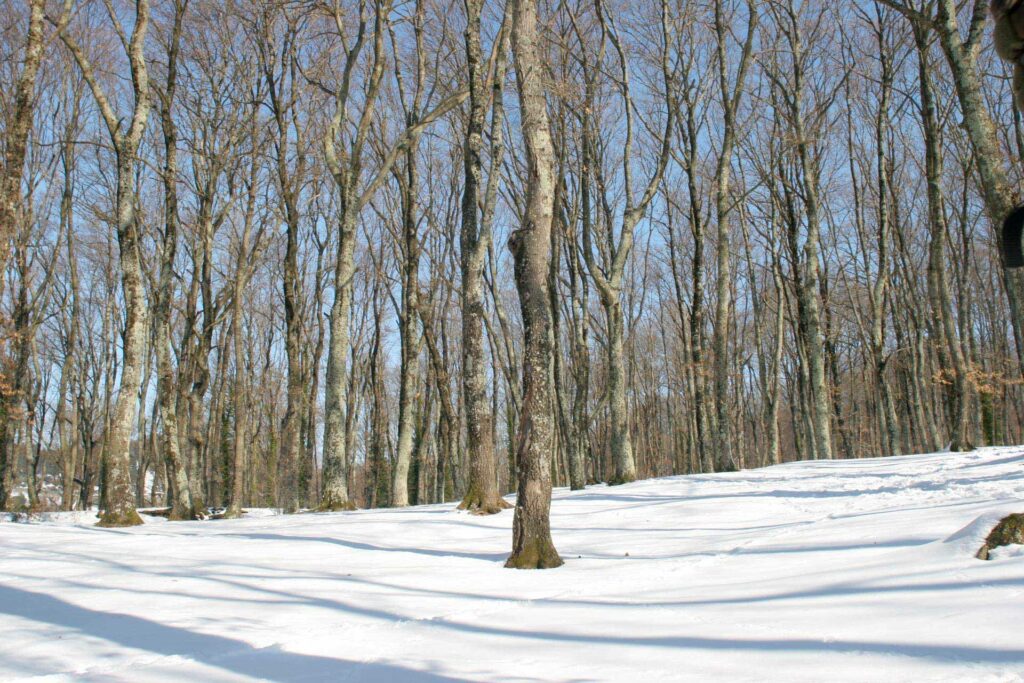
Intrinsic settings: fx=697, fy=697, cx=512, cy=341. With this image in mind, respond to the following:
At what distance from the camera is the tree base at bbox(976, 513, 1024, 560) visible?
4.15 metres

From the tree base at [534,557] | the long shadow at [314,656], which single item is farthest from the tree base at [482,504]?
the long shadow at [314,656]

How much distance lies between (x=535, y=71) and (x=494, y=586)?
15.6ft

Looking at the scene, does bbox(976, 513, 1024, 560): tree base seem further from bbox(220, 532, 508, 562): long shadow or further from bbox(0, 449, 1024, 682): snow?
bbox(220, 532, 508, 562): long shadow

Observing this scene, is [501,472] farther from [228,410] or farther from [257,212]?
[257,212]

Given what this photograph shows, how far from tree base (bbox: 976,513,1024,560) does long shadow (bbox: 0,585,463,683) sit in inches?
130

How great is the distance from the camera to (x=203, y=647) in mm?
3500

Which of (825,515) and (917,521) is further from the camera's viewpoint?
(825,515)

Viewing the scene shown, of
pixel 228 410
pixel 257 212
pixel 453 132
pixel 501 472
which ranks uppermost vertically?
pixel 453 132

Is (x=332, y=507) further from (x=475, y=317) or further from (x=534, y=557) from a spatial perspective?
(x=534, y=557)

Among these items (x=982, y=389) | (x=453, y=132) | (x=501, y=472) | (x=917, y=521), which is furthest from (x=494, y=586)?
(x=501, y=472)

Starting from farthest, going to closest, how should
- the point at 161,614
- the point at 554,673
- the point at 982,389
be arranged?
the point at 982,389 < the point at 161,614 < the point at 554,673

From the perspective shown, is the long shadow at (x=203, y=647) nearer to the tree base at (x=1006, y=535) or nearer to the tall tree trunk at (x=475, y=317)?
the tree base at (x=1006, y=535)

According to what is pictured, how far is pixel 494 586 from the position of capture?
512 cm

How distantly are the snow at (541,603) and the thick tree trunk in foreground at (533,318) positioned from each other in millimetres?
350
